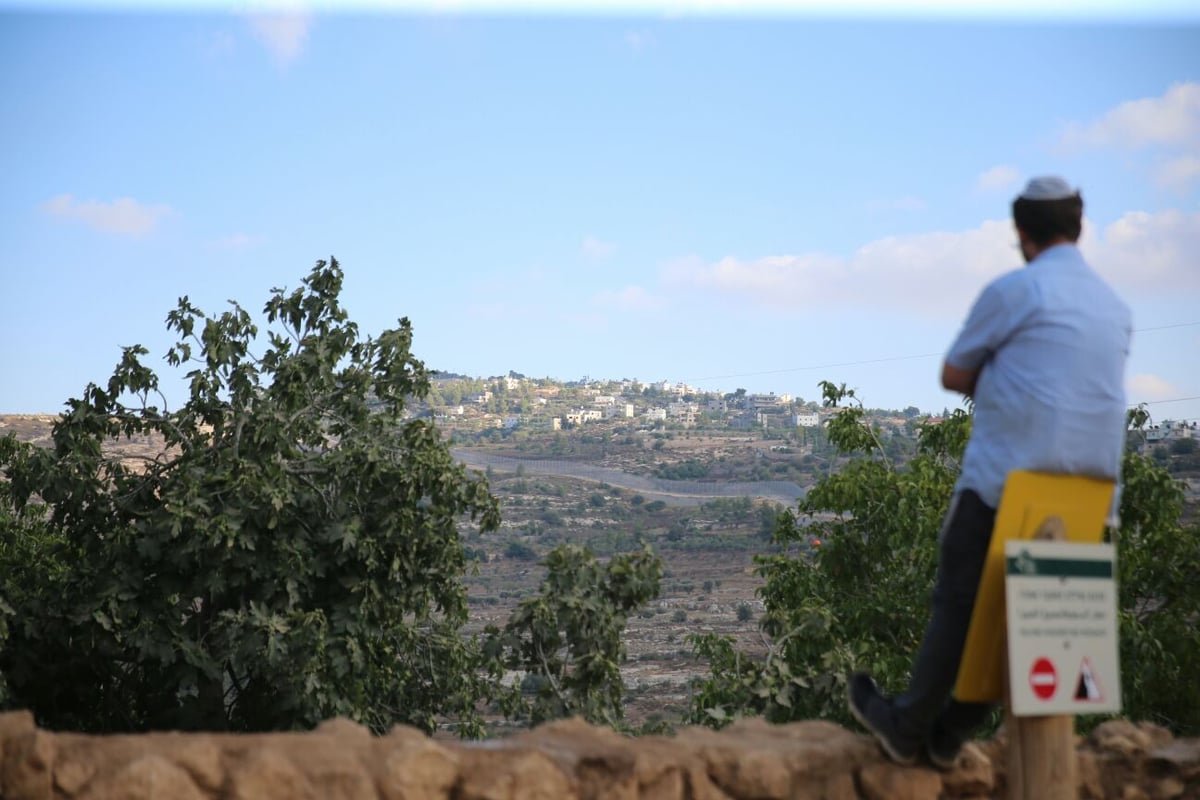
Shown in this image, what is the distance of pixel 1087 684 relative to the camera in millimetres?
3588

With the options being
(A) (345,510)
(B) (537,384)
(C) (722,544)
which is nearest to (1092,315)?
(A) (345,510)

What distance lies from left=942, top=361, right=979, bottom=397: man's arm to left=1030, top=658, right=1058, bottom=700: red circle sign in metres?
0.76

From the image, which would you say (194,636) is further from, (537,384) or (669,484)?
(537,384)

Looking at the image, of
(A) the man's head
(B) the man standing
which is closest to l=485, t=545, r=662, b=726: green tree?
(B) the man standing

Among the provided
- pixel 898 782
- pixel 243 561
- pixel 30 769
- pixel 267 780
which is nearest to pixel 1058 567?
pixel 898 782

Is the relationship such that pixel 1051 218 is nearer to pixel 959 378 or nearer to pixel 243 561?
Answer: pixel 959 378

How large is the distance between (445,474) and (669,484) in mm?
36466

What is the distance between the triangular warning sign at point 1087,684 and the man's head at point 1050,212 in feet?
3.80

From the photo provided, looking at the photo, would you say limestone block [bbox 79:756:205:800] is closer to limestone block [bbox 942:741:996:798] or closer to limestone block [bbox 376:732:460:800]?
limestone block [bbox 376:732:460:800]

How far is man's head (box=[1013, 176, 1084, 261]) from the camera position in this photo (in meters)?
3.67

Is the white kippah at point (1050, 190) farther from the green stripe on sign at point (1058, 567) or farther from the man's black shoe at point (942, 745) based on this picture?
the man's black shoe at point (942, 745)

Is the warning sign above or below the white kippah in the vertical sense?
below

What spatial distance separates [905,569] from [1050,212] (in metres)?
10.3

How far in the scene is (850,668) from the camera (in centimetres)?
811
